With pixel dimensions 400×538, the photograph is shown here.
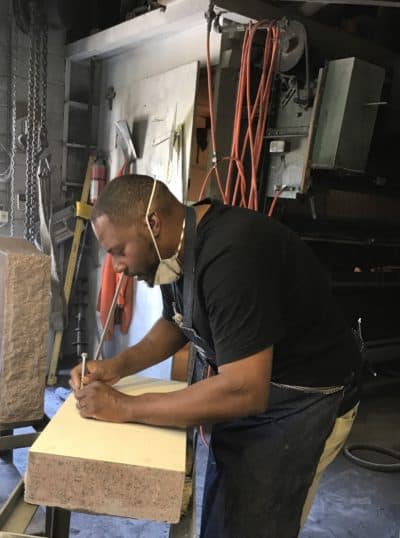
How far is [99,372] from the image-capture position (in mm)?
1370

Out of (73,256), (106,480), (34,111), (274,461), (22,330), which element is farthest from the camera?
(73,256)

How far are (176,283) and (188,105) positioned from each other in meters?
1.77

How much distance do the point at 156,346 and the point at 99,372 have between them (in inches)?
7.7

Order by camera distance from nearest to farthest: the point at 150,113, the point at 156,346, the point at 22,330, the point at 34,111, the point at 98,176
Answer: the point at 156,346 → the point at 22,330 → the point at 150,113 → the point at 34,111 → the point at 98,176

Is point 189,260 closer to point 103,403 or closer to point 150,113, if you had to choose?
point 103,403

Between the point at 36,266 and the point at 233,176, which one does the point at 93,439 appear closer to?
the point at 36,266

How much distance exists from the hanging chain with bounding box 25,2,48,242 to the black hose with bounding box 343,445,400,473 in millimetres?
2328

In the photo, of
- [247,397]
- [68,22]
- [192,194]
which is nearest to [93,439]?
[247,397]

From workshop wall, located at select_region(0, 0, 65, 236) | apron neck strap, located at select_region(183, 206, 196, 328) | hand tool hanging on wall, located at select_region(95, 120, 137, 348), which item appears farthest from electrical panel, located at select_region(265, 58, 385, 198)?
workshop wall, located at select_region(0, 0, 65, 236)

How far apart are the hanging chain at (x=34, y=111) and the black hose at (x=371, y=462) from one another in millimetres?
2328

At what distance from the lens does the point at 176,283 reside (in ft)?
4.22

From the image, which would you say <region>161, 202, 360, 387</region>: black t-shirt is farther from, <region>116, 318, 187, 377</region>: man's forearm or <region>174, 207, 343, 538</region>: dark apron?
<region>116, 318, 187, 377</region>: man's forearm


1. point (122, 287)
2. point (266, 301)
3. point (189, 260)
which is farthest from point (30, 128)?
point (266, 301)

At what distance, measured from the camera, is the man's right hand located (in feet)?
4.40
